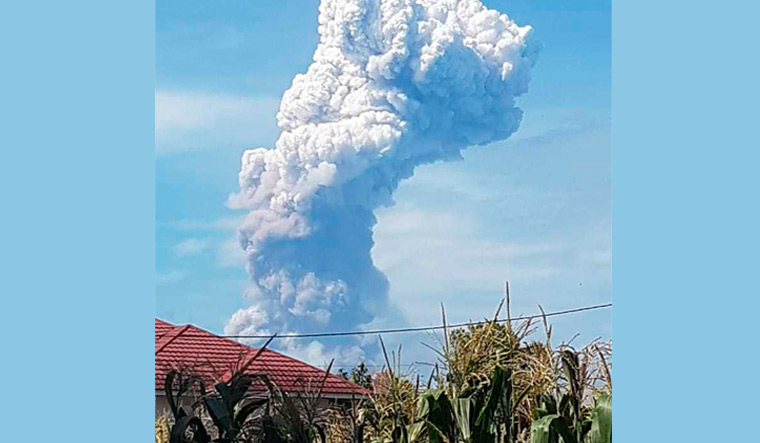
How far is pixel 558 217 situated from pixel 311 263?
1.00 metres

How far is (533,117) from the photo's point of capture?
4.41m

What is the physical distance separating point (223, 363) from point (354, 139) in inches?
40.6

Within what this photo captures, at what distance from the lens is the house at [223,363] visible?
4.33 meters

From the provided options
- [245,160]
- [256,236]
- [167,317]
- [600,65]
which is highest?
[600,65]

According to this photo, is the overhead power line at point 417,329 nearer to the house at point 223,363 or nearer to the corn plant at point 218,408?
the house at point 223,363

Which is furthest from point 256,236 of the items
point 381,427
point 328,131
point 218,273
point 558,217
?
point 558,217

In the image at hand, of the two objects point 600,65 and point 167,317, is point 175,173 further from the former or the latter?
point 600,65

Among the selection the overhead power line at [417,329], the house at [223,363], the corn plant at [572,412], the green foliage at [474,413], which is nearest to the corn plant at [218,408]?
the house at [223,363]

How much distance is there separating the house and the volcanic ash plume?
74mm

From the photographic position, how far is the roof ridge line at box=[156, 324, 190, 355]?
4355 mm

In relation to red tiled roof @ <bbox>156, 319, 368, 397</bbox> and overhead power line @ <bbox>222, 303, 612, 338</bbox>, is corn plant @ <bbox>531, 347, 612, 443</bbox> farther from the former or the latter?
red tiled roof @ <bbox>156, 319, 368, 397</bbox>

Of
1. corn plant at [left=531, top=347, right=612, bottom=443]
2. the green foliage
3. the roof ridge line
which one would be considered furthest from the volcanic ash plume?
corn plant at [left=531, top=347, right=612, bottom=443]

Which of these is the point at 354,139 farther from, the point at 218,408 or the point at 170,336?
the point at 218,408

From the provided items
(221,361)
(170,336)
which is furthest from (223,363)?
(170,336)
